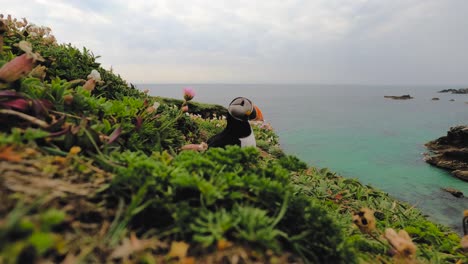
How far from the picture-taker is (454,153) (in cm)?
1569

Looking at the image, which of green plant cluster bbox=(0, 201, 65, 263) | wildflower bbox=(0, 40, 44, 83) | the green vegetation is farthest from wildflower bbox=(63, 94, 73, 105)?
green plant cluster bbox=(0, 201, 65, 263)

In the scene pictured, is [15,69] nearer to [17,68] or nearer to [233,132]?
[17,68]

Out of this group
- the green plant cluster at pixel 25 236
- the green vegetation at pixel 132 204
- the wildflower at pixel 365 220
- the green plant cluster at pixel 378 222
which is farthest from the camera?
the green plant cluster at pixel 378 222

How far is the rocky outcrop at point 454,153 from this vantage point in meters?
14.2

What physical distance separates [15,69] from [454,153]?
19996 mm

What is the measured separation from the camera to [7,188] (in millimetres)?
1047

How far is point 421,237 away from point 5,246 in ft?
11.4

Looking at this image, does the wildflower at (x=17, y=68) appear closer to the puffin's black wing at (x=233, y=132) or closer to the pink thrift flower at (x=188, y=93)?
the pink thrift flower at (x=188, y=93)

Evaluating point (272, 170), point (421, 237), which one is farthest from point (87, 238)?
point (421, 237)

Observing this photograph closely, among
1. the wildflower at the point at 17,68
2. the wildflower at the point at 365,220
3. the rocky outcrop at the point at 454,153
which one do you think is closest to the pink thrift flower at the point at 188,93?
the wildflower at the point at 17,68

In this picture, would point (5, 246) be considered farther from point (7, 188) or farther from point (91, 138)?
point (91, 138)

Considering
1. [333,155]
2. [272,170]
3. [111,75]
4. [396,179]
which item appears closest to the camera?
[272,170]

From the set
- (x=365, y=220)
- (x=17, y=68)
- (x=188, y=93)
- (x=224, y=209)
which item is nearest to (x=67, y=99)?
(x=17, y=68)

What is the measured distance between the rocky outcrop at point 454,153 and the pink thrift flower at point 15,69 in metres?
16.9
